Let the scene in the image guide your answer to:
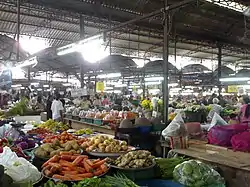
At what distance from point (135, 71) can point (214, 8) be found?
5.05m

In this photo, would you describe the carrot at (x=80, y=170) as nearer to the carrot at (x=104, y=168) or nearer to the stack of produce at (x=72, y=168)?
the stack of produce at (x=72, y=168)

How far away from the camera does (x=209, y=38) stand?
46.6 ft

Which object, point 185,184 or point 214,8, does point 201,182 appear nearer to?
point 185,184

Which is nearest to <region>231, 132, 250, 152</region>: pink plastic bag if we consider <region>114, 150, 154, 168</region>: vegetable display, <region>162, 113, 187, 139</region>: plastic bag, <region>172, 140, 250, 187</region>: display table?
<region>172, 140, 250, 187</region>: display table

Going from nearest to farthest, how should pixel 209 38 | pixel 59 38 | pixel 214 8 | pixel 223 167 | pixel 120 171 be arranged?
1. pixel 120 171
2. pixel 223 167
3. pixel 214 8
4. pixel 209 38
5. pixel 59 38

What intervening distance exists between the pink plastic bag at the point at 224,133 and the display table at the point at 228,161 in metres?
0.20

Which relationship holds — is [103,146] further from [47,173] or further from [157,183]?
[47,173]

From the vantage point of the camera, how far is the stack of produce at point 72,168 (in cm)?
288

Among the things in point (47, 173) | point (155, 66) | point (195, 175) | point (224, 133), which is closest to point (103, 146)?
point (47, 173)

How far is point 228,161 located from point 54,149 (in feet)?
7.91

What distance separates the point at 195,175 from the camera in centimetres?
335

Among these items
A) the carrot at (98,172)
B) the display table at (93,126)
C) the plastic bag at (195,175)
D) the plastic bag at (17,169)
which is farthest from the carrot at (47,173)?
the display table at (93,126)

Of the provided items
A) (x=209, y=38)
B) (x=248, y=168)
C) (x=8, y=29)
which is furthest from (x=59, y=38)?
(x=248, y=168)

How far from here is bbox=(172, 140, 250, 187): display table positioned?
12.5 ft
